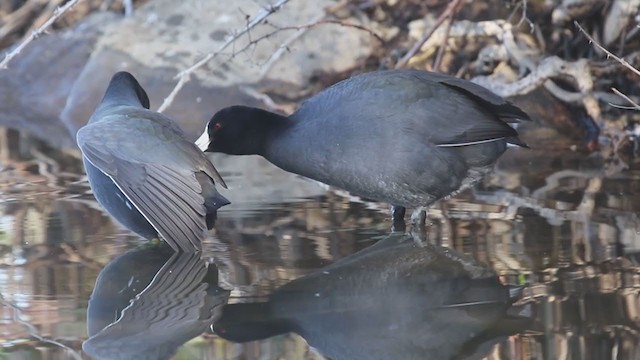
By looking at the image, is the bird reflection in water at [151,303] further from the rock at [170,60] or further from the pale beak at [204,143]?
the rock at [170,60]

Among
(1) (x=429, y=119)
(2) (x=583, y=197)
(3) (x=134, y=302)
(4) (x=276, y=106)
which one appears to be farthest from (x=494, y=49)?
(3) (x=134, y=302)

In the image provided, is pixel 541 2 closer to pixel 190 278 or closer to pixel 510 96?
pixel 510 96

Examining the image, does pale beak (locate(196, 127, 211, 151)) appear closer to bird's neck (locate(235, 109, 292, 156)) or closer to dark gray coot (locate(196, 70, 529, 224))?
dark gray coot (locate(196, 70, 529, 224))

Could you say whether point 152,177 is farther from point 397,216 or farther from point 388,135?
point 397,216

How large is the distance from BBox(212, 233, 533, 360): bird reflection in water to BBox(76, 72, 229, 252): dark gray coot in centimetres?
58

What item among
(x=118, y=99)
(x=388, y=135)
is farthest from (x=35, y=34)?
(x=388, y=135)

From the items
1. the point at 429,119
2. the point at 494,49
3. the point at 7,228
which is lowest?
the point at 7,228

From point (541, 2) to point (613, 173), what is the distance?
2.42m

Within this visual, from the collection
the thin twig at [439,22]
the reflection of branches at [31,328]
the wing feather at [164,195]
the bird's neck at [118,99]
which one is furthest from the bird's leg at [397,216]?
the thin twig at [439,22]

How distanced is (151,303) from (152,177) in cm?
78

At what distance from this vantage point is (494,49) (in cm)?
796

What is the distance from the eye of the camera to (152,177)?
175 inches

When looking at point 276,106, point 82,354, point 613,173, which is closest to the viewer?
point 82,354

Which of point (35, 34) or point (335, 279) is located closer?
point (335, 279)
